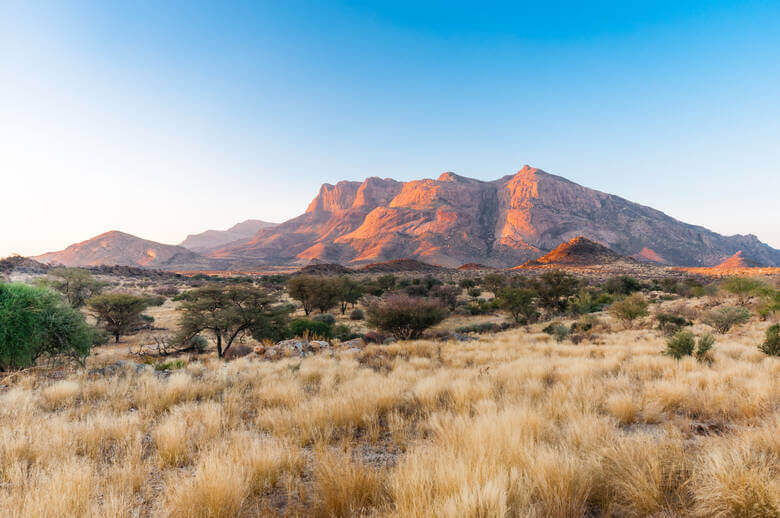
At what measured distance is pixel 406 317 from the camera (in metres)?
16.3

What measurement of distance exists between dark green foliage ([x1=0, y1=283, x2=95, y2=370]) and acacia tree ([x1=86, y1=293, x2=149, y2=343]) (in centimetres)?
1317

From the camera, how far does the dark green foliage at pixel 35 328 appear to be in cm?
814

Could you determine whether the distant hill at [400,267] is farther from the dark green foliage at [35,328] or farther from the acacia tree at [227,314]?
the dark green foliage at [35,328]

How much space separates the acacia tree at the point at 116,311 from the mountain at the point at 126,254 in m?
145

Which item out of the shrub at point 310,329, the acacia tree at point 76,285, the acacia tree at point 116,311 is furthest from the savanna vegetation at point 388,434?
the acacia tree at point 76,285

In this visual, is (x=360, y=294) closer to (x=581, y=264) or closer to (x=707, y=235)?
(x=581, y=264)

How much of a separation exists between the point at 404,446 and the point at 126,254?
210 meters

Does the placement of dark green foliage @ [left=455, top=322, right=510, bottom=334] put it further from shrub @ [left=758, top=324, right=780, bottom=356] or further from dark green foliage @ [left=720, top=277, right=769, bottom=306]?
dark green foliage @ [left=720, top=277, right=769, bottom=306]

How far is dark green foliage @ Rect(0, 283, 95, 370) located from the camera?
814cm

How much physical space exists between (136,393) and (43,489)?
4098mm

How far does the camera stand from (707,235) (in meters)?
186

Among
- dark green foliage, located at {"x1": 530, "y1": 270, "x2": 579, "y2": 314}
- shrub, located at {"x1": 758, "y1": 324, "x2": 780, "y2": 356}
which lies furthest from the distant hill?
shrub, located at {"x1": 758, "y1": 324, "x2": 780, "y2": 356}

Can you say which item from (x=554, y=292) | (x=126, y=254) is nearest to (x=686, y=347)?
(x=554, y=292)

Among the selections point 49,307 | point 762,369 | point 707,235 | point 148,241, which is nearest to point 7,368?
point 49,307
